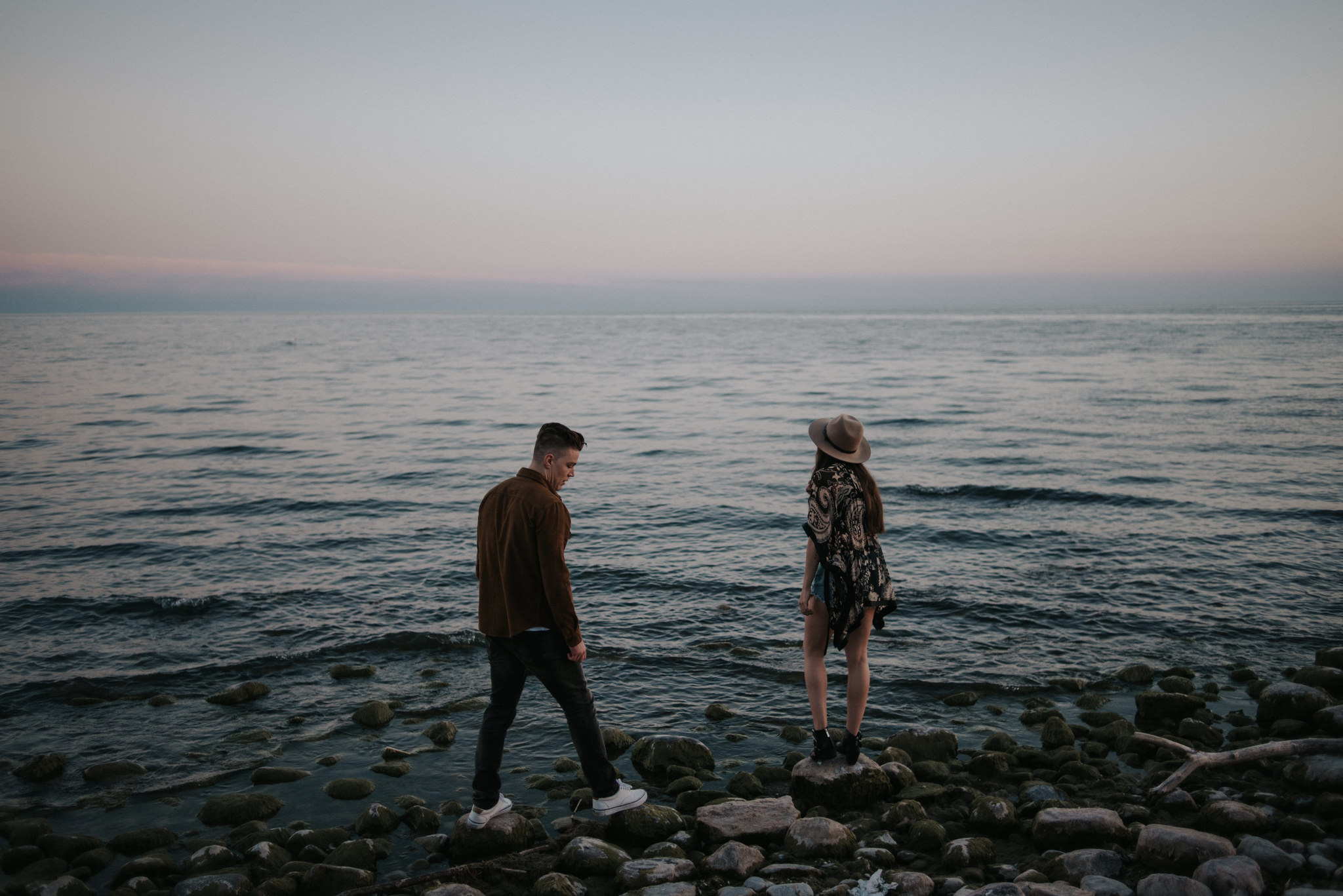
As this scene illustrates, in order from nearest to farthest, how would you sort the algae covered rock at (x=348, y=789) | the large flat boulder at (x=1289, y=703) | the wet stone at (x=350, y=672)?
the algae covered rock at (x=348, y=789)
the large flat boulder at (x=1289, y=703)
the wet stone at (x=350, y=672)

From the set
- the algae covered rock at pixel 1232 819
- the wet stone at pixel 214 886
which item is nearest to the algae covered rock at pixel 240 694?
the wet stone at pixel 214 886

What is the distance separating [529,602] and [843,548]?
7.20ft

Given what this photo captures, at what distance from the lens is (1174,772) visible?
19.1 ft

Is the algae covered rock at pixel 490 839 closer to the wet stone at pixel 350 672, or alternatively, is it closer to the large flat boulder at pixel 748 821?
the large flat boulder at pixel 748 821

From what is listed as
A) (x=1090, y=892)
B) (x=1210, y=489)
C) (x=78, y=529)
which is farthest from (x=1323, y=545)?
(x=78, y=529)

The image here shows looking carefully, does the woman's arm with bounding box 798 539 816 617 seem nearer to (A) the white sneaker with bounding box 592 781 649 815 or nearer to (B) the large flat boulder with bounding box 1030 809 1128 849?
(A) the white sneaker with bounding box 592 781 649 815

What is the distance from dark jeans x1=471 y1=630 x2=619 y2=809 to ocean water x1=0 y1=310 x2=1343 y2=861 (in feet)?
4.29

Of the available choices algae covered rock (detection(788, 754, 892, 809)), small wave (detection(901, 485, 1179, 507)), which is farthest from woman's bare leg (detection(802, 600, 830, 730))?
small wave (detection(901, 485, 1179, 507))

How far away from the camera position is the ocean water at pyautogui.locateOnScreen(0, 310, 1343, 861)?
7902 mm

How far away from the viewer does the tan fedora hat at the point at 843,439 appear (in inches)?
221

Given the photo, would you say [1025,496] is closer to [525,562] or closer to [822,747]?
[822,747]

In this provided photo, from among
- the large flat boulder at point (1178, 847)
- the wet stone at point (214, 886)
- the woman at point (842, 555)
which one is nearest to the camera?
the large flat boulder at point (1178, 847)

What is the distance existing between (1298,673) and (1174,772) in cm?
313

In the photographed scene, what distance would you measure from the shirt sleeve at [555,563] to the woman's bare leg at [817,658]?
5.88 feet
